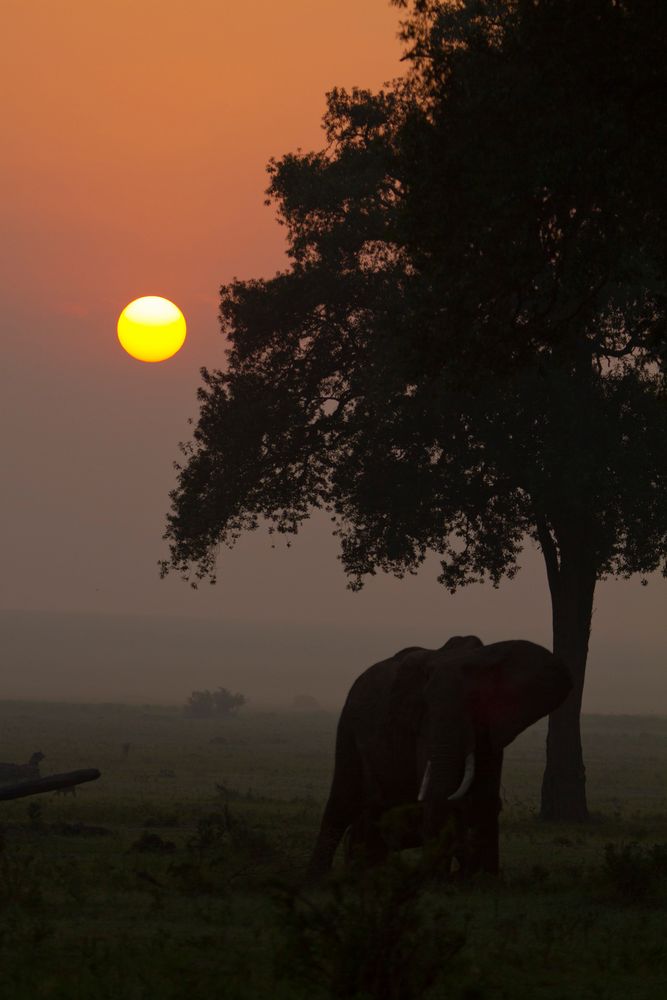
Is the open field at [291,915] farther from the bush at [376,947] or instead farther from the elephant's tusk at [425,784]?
the elephant's tusk at [425,784]

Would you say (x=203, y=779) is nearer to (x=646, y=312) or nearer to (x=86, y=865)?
(x=86, y=865)

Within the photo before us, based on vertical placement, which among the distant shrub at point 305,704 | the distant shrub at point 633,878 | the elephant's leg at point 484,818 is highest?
the distant shrub at point 305,704

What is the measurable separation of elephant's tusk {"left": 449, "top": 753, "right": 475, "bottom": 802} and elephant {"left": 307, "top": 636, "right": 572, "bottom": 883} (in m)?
0.01

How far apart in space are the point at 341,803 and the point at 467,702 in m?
3.17

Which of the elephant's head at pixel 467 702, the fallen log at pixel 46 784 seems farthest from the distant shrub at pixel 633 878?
the fallen log at pixel 46 784

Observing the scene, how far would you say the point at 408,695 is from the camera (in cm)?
1911

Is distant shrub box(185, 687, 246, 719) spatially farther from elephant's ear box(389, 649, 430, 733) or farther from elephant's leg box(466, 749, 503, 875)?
elephant's leg box(466, 749, 503, 875)

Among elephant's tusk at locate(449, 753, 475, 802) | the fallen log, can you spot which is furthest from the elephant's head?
the fallen log

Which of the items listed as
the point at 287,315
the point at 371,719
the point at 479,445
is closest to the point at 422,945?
the point at 371,719

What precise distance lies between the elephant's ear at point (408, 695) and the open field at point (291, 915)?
2422 millimetres

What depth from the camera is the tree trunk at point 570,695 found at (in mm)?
31578

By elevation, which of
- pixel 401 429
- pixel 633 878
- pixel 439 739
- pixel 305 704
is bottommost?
pixel 633 878

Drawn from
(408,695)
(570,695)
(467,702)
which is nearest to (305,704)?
(570,695)

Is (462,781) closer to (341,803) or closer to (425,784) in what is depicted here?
(425,784)
